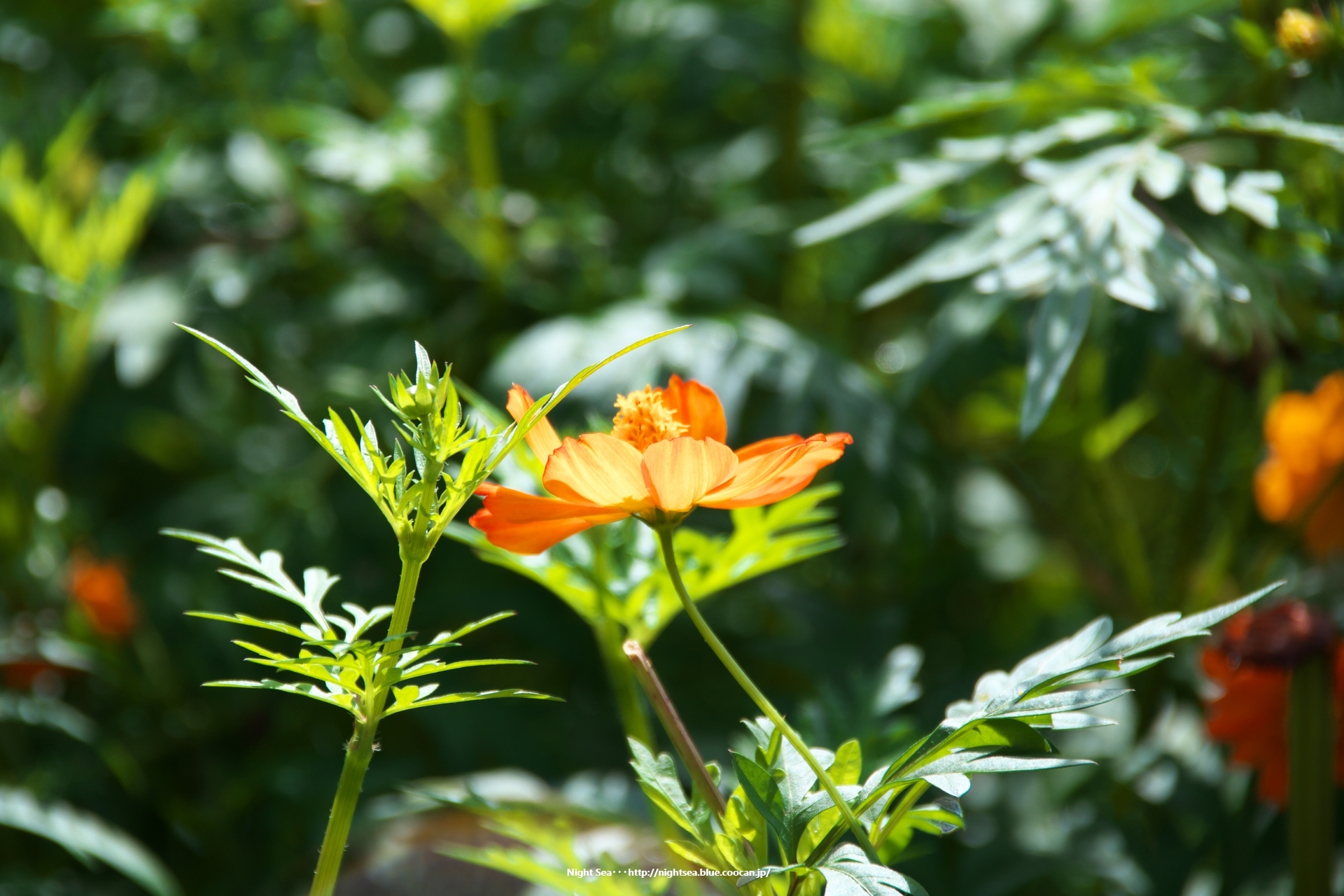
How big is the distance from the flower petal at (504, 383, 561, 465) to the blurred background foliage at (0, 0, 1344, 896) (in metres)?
0.21

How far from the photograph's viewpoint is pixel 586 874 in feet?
1.35

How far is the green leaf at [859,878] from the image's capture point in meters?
0.32

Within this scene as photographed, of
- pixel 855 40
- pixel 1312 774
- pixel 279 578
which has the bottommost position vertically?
pixel 1312 774

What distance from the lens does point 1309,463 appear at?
721 mm

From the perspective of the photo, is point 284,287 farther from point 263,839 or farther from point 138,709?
point 263,839

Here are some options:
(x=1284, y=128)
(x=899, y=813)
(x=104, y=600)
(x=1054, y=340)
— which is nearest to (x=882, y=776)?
(x=899, y=813)

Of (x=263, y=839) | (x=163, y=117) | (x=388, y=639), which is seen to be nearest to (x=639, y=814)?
(x=388, y=639)

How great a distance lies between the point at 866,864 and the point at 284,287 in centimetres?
98

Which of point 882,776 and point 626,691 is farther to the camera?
point 626,691

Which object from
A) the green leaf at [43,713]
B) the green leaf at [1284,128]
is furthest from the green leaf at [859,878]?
the green leaf at [43,713]

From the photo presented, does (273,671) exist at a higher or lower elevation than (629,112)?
lower

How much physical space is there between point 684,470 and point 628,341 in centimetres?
49

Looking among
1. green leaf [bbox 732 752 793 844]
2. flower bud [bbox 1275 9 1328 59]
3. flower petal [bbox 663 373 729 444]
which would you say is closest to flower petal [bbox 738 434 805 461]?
flower petal [bbox 663 373 729 444]

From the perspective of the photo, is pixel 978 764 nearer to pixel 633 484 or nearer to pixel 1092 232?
pixel 633 484
